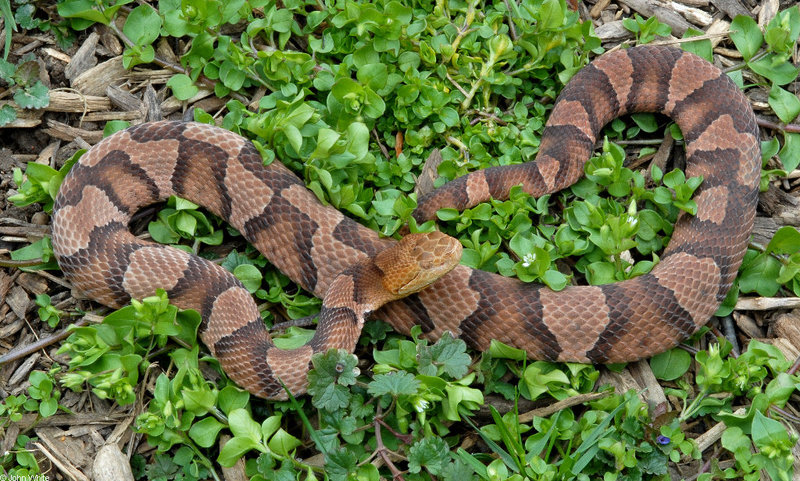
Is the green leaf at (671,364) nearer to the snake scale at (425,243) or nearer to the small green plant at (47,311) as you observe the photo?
the snake scale at (425,243)

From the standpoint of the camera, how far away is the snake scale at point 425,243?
347 centimetres

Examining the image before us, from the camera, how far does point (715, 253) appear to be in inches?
142

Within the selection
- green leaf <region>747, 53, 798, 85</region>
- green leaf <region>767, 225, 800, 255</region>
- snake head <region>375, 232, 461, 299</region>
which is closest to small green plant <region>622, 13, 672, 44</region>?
green leaf <region>747, 53, 798, 85</region>

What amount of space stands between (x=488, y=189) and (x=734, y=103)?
5.00ft

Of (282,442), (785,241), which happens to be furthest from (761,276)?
(282,442)

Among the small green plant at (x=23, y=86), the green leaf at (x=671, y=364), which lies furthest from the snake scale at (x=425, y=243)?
the small green plant at (x=23, y=86)

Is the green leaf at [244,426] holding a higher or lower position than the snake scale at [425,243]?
lower

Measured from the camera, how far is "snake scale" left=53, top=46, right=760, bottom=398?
11.4ft

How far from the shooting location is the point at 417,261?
11.1ft

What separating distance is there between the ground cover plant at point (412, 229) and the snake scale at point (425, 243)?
121mm

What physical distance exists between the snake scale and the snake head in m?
0.01

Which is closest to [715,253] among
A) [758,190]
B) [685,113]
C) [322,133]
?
[758,190]

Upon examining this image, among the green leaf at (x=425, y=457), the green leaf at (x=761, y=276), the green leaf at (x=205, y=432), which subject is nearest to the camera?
the green leaf at (x=425, y=457)

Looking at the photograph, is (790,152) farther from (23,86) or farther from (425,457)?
(23,86)
